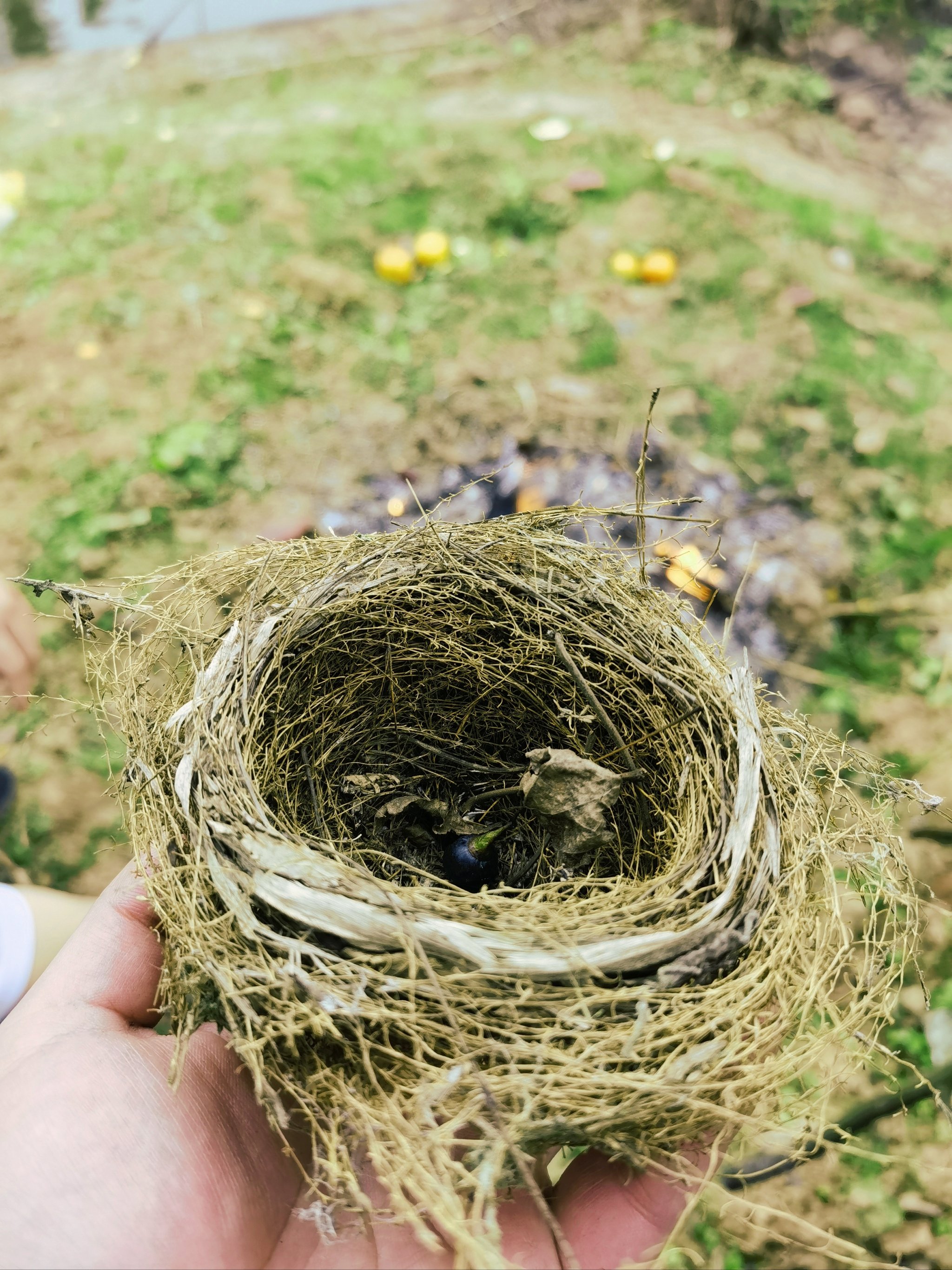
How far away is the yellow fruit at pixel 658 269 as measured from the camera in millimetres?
4547

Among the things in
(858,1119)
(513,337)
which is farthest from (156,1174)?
(513,337)

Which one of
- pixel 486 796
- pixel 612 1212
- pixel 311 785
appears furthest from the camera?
pixel 486 796

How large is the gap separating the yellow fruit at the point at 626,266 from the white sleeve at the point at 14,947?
4.07m

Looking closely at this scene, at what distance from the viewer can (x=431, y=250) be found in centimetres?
456

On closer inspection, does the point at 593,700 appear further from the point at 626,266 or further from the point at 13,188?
the point at 13,188

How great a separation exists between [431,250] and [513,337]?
2.40 ft

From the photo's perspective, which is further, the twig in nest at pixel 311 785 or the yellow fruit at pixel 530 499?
the yellow fruit at pixel 530 499

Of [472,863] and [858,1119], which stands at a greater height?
[472,863]

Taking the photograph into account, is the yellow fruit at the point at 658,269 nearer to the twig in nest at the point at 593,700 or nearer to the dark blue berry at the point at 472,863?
the twig in nest at the point at 593,700

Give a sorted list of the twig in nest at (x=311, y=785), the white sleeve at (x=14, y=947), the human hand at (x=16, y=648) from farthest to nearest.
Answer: the human hand at (x=16, y=648)
the white sleeve at (x=14, y=947)
the twig in nest at (x=311, y=785)

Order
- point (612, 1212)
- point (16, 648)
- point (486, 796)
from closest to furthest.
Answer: point (612, 1212) < point (486, 796) < point (16, 648)

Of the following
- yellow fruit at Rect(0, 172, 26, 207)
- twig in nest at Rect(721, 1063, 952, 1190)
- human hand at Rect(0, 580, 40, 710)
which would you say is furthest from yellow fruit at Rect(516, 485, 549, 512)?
yellow fruit at Rect(0, 172, 26, 207)

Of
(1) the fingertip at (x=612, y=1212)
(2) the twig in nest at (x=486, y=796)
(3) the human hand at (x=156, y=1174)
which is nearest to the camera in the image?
(3) the human hand at (x=156, y=1174)

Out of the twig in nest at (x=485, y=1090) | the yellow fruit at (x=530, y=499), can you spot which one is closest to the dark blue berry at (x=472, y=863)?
the twig in nest at (x=485, y=1090)
